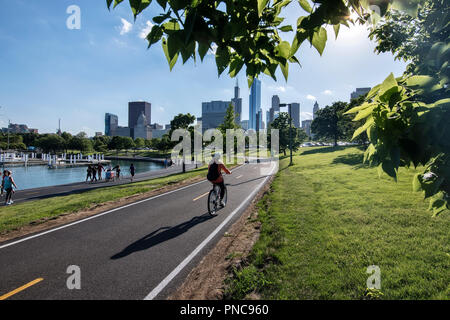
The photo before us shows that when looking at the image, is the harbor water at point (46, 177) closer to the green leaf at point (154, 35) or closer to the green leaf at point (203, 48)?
the green leaf at point (154, 35)

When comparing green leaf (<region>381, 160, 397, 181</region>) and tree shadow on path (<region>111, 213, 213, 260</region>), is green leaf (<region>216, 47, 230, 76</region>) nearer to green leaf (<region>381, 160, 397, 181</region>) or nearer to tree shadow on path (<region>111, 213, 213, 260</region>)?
green leaf (<region>381, 160, 397, 181</region>)

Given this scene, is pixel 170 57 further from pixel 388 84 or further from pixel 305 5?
pixel 388 84

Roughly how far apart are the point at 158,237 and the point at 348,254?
5.22 m

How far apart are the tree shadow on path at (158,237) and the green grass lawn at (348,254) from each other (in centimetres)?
267

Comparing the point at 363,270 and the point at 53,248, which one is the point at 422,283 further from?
the point at 53,248

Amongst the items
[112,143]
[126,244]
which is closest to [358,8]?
[126,244]

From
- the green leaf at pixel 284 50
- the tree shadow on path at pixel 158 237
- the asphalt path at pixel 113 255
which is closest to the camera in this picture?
the green leaf at pixel 284 50

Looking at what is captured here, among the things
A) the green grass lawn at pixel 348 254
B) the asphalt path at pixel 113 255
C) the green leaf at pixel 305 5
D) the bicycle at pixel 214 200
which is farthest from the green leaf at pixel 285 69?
the bicycle at pixel 214 200

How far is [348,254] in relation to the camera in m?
4.75

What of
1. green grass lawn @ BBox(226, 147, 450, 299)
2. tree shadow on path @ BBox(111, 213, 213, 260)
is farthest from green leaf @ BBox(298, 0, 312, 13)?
tree shadow on path @ BBox(111, 213, 213, 260)

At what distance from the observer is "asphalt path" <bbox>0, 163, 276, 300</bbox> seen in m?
4.15

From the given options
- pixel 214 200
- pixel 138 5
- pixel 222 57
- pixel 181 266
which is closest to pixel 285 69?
pixel 222 57

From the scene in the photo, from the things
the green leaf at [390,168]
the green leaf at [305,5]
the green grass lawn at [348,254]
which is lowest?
the green grass lawn at [348,254]

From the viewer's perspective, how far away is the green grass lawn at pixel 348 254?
362cm
